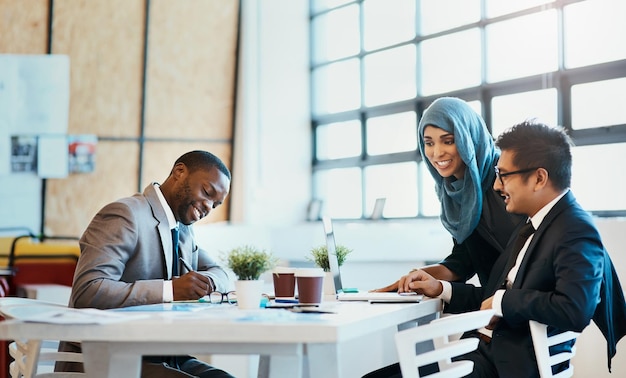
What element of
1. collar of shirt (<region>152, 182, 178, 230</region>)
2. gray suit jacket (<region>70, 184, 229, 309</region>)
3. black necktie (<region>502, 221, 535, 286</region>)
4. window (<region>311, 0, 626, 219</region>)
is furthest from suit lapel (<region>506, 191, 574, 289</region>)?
window (<region>311, 0, 626, 219</region>)

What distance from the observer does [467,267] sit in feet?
10.1

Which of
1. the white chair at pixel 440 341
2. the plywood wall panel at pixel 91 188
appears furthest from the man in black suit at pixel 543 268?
the plywood wall panel at pixel 91 188

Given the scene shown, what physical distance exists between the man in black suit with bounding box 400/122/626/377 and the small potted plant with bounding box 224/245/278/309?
0.71 metres

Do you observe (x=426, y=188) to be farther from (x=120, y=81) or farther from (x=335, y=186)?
(x=120, y=81)

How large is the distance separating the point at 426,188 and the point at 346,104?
3.89 ft

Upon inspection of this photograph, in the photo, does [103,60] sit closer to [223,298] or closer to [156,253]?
[156,253]

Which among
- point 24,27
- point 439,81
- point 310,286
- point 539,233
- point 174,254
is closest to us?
point 310,286

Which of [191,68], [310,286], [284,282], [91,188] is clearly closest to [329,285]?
[284,282]

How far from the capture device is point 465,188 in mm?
2906

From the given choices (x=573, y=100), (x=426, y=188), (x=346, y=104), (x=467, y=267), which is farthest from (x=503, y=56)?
(x=467, y=267)

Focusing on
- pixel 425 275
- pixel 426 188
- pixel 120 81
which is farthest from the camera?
pixel 120 81

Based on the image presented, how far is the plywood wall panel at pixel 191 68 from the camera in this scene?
247 inches

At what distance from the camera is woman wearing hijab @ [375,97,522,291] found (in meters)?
2.87

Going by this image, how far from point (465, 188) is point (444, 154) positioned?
0.15 metres
